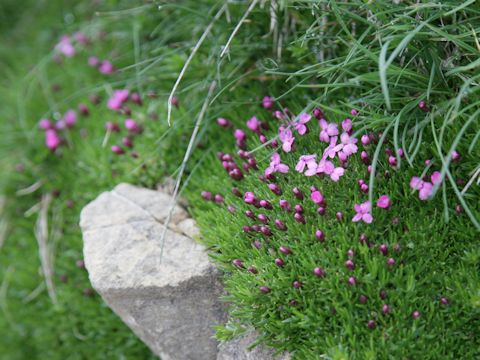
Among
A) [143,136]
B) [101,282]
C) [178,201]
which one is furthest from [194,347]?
[143,136]

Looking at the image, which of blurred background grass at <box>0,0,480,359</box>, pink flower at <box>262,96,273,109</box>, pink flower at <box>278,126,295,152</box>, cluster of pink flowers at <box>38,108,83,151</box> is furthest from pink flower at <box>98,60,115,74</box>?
pink flower at <box>278,126,295,152</box>

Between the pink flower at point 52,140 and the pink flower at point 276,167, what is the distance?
203 cm

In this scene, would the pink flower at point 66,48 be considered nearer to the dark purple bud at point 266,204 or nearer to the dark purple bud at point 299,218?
the dark purple bud at point 266,204

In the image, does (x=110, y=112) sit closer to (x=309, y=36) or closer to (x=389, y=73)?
(x=309, y=36)

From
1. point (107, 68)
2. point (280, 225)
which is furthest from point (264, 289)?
point (107, 68)

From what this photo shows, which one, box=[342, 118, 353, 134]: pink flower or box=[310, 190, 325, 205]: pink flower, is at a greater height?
box=[342, 118, 353, 134]: pink flower

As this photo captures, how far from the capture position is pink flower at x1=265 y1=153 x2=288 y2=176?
274 centimetres

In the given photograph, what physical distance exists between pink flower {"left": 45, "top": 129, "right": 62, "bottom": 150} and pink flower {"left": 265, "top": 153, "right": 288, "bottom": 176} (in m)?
2.03

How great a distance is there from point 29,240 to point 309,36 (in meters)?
2.37

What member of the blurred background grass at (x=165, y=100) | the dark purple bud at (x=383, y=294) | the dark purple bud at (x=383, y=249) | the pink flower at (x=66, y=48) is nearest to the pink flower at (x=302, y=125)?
the blurred background grass at (x=165, y=100)

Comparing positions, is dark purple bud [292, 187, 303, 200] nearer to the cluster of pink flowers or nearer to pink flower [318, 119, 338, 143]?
pink flower [318, 119, 338, 143]

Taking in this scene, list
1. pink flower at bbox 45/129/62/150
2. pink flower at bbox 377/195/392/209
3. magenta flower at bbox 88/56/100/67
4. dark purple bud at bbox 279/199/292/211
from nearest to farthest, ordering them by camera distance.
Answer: pink flower at bbox 377/195/392/209, dark purple bud at bbox 279/199/292/211, pink flower at bbox 45/129/62/150, magenta flower at bbox 88/56/100/67

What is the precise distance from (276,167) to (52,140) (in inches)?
82.6

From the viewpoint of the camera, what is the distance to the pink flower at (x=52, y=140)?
4.25 meters
